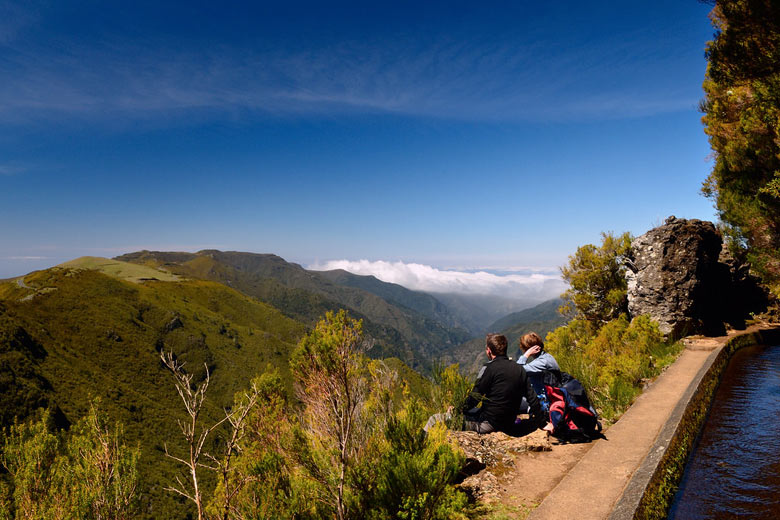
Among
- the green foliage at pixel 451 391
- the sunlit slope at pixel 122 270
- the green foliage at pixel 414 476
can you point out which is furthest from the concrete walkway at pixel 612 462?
the sunlit slope at pixel 122 270

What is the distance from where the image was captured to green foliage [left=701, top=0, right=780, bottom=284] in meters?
6.61

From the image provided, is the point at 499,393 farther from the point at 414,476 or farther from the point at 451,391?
the point at 414,476

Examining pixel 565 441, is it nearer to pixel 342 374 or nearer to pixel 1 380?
pixel 342 374

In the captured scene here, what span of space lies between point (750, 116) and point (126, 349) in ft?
332

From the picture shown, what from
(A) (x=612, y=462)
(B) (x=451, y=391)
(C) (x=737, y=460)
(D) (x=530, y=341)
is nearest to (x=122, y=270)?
(B) (x=451, y=391)

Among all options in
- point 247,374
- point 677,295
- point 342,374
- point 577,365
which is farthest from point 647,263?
point 247,374

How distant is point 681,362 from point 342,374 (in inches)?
372

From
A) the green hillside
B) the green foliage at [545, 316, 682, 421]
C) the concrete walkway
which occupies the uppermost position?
the green foliage at [545, 316, 682, 421]

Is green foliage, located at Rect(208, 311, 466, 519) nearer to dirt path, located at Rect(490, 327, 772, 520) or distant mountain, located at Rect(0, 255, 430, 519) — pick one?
dirt path, located at Rect(490, 327, 772, 520)

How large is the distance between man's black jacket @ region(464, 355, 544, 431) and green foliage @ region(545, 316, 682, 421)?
210 cm

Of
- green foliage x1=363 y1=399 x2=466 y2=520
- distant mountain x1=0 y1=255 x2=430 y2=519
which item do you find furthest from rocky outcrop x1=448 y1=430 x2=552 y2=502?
distant mountain x1=0 y1=255 x2=430 y2=519

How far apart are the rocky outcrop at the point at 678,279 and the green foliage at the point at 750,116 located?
2.06 meters

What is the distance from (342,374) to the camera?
3.20 meters

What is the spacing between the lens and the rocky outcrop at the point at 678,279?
1276cm
